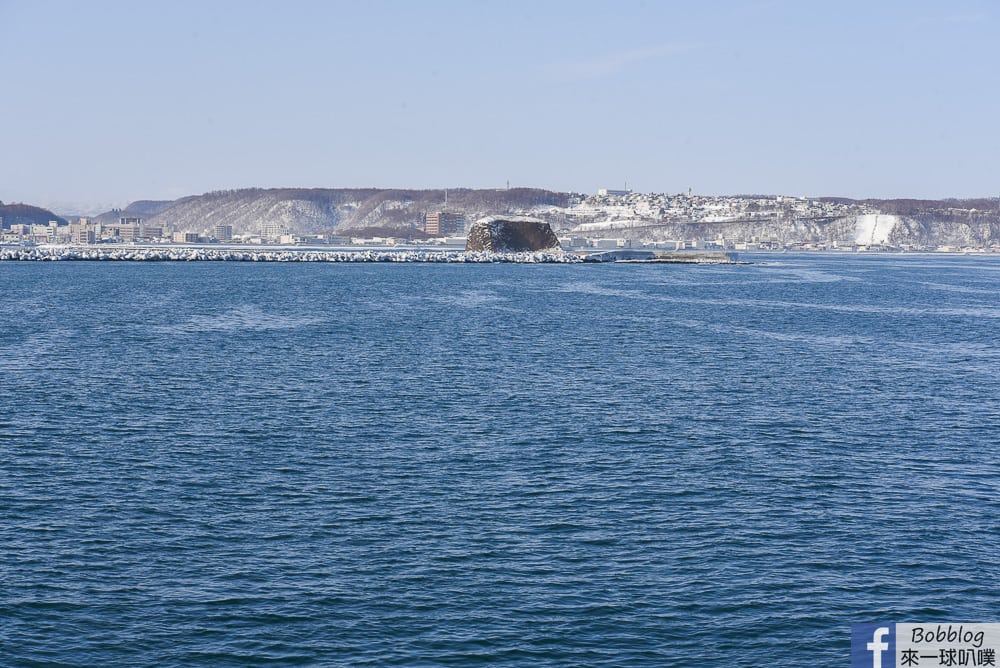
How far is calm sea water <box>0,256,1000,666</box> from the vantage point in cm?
1922

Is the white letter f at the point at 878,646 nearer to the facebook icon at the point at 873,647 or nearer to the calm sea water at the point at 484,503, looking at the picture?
the facebook icon at the point at 873,647

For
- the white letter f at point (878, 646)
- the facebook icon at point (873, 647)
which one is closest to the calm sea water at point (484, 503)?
the facebook icon at point (873, 647)

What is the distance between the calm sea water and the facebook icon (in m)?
0.61

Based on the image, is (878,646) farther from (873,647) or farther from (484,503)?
(484,503)

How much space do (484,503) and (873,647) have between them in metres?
11.2

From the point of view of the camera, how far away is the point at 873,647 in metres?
17.5

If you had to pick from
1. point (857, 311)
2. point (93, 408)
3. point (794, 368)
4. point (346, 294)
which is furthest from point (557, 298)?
point (93, 408)

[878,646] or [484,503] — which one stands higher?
[484,503]

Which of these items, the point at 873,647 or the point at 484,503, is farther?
the point at 484,503

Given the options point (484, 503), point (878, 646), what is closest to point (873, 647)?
point (878, 646)

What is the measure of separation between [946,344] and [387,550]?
175 ft

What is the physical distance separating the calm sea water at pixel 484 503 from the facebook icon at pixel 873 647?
1.99 feet

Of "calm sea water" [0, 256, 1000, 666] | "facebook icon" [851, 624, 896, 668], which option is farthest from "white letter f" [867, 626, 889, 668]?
"calm sea water" [0, 256, 1000, 666]

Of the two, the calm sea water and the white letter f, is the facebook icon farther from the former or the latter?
the calm sea water
